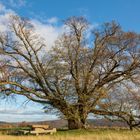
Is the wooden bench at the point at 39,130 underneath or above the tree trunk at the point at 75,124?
underneath

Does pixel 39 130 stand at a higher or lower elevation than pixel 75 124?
lower

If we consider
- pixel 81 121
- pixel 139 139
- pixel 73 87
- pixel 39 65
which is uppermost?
pixel 39 65

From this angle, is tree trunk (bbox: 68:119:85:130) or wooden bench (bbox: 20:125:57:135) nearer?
wooden bench (bbox: 20:125:57:135)

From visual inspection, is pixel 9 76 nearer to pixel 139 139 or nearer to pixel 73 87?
pixel 73 87

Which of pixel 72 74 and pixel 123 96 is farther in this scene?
pixel 123 96

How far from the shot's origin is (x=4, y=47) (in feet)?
110

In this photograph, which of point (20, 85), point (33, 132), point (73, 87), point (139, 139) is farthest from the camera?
point (20, 85)

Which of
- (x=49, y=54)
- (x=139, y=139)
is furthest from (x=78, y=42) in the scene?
(x=139, y=139)

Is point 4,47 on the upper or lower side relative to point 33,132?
upper

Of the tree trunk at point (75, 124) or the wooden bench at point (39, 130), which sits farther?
the tree trunk at point (75, 124)

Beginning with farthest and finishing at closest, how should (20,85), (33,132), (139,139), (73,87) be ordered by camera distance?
(20,85), (73,87), (33,132), (139,139)

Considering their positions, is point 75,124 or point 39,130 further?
point 75,124

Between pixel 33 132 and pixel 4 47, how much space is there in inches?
408

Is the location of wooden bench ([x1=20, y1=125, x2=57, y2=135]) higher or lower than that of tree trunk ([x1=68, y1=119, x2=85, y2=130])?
lower
